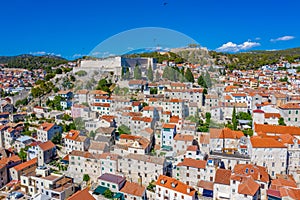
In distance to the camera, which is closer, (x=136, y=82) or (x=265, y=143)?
(x=265, y=143)

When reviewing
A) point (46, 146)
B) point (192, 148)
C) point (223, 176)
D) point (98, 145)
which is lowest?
point (223, 176)

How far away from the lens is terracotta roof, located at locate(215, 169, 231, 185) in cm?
532

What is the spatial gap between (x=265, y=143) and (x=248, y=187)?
55.0 inches

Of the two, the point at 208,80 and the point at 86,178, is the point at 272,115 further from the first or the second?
the point at 86,178

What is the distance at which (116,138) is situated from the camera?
652cm

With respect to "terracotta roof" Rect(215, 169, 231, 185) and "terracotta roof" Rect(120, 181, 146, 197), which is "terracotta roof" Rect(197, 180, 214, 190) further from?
"terracotta roof" Rect(120, 181, 146, 197)

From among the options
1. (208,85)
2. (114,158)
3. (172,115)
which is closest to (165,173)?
(114,158)

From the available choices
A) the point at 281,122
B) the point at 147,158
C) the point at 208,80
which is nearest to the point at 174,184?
the point at 147,158

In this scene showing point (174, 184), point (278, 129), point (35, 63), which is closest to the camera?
point (174, 184)

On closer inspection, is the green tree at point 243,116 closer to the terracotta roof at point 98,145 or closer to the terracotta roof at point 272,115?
the terracotta roof at point 272,115

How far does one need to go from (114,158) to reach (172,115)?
7.51 ft

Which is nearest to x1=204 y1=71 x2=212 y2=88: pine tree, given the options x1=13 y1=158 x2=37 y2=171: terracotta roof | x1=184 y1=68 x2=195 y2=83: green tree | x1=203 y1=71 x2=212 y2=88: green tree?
x1=203 y1=71 x2=212 y2=88: green tree

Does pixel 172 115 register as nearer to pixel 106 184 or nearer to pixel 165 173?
pixel 165 173

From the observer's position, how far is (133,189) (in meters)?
5.84
